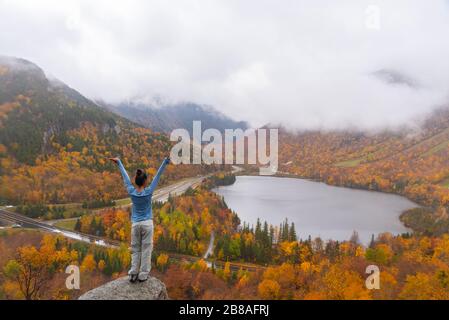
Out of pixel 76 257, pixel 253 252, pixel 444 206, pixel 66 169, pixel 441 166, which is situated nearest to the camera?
pixel 76 257

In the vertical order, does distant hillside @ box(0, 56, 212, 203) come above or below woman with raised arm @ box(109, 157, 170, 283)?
above

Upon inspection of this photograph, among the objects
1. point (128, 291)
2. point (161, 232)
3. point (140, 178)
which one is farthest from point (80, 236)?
point (140, 178)

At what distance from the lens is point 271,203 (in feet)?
370

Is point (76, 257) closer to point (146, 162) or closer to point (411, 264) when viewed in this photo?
point (411, 264)

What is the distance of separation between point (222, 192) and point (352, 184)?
85022 millimetres

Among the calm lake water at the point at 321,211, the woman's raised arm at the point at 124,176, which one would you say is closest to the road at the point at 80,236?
the calm lake water at the point at 321,211

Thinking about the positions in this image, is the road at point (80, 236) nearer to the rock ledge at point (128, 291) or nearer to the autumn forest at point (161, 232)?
the autumn forest at point (161, 232)

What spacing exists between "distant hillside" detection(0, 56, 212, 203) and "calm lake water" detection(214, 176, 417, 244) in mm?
38235

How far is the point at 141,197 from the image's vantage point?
679cm

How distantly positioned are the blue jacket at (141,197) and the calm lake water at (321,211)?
68525mm

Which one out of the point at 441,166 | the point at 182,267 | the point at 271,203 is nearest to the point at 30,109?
the point at 271,203

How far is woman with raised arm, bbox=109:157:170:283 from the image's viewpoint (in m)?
6.79

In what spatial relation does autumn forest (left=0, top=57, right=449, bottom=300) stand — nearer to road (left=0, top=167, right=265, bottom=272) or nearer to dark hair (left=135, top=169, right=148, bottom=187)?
road (left=0, top=167, right=265, bottom=272)

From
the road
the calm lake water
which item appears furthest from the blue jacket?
the calm lake water
